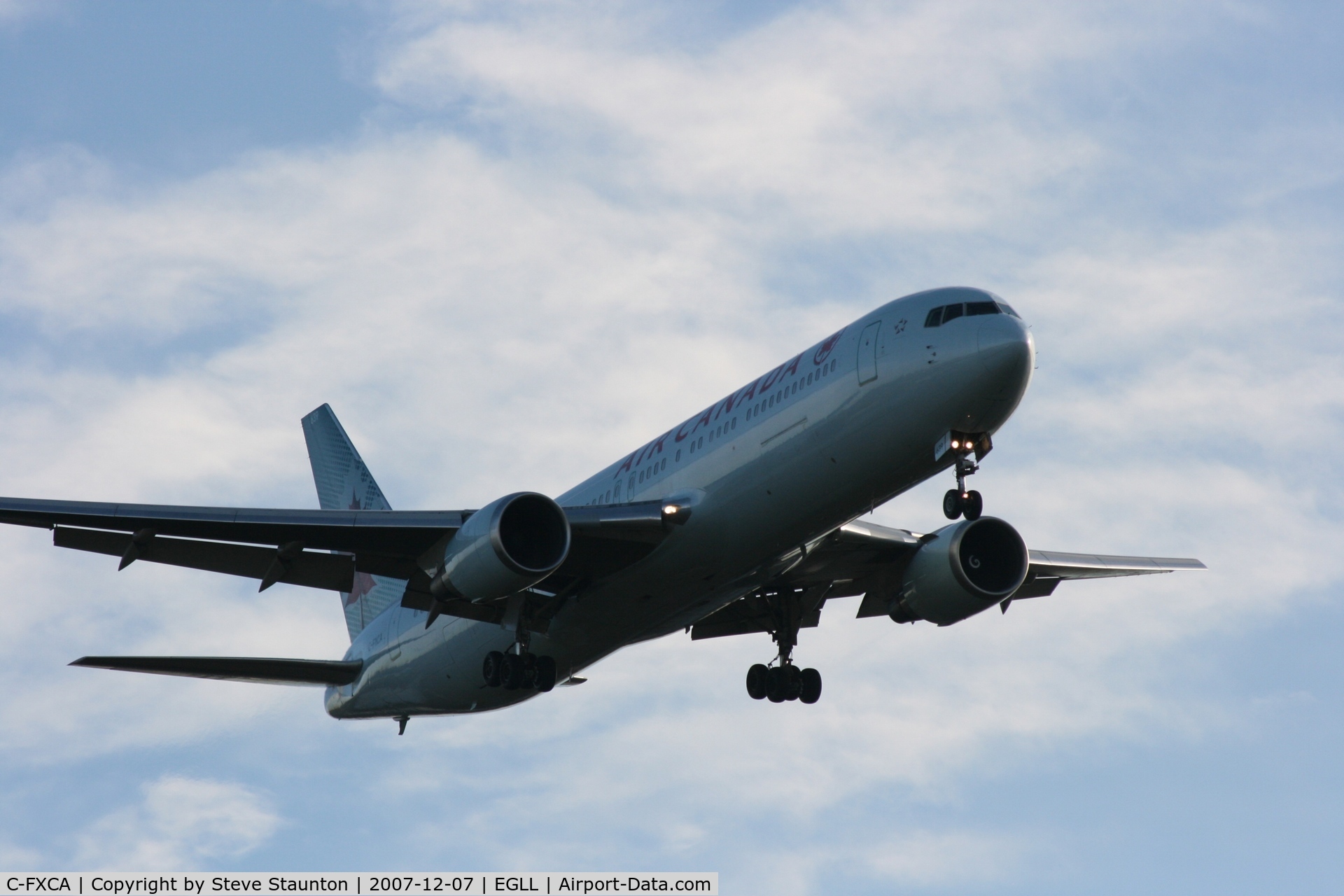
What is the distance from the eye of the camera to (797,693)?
3278 cm

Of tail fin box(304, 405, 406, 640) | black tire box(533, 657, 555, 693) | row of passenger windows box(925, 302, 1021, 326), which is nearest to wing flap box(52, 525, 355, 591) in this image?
black tire box(533, 657, 555, 693)

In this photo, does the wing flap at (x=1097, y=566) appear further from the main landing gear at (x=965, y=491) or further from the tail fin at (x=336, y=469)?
the tail fin at (x=336, y=469)

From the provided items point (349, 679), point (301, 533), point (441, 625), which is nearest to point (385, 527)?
point (301, 533)

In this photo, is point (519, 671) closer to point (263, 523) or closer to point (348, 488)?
point (263, 523)

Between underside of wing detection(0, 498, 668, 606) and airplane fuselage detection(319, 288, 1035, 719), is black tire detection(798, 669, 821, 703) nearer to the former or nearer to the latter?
airplane fuselage detection(319, 288, 1035, 719)

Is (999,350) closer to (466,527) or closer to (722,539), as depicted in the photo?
(722,539)

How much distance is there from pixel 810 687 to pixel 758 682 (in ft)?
3.60

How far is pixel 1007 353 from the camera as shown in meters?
23.7

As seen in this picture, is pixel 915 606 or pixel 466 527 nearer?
pixel 466 527

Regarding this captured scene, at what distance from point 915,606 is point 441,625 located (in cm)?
962

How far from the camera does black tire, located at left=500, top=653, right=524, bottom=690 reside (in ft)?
96.7

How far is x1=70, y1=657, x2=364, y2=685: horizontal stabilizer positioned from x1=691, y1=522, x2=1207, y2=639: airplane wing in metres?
8.06

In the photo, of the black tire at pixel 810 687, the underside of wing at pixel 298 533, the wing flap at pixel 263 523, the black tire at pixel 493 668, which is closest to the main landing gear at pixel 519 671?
the black tire at pixel 493 668

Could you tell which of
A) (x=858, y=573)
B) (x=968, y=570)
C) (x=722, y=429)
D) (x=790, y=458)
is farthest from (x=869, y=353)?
(x=858, y=573)
